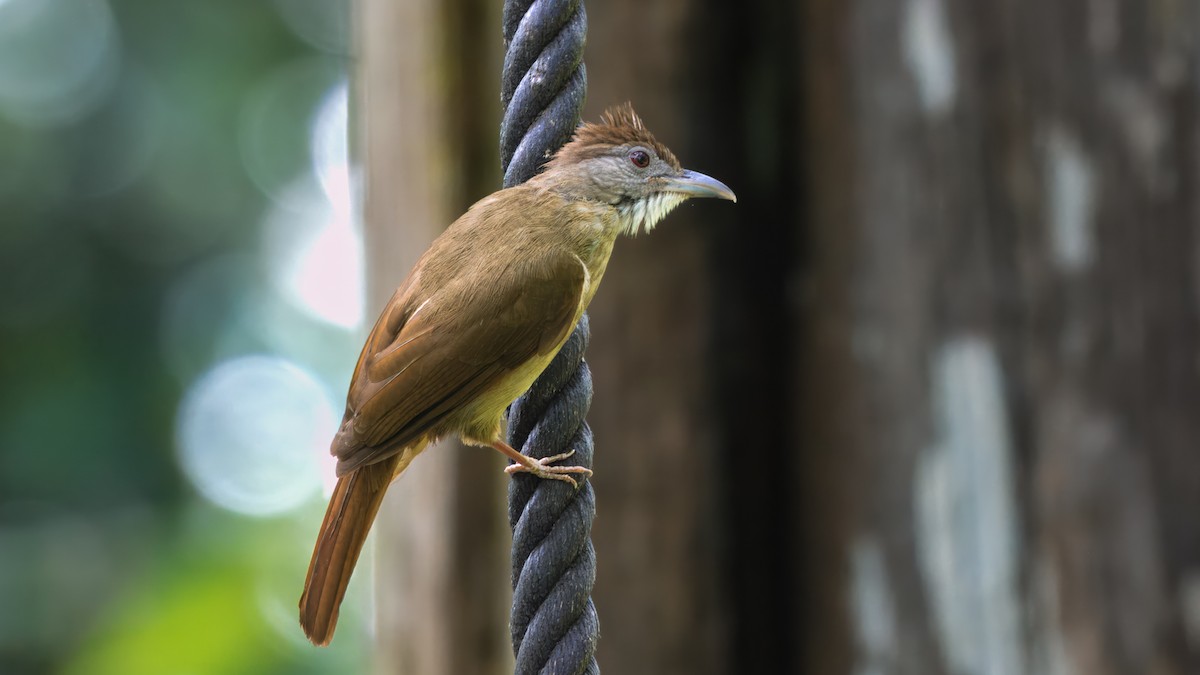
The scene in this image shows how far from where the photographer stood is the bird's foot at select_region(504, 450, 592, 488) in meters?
2.20

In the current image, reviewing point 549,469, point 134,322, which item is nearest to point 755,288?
point 549,469

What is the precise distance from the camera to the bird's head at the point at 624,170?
3215 mm

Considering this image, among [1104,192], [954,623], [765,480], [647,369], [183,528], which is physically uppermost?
[1104,192]

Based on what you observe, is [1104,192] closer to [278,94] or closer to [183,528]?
[183,528]

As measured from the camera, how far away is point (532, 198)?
3.06m

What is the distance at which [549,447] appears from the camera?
221 cm

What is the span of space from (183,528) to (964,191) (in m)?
5.93

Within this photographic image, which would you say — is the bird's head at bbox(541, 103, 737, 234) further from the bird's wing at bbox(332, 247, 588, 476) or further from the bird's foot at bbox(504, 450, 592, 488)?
the bird's foot at bbox(504, 450, 592, 488)

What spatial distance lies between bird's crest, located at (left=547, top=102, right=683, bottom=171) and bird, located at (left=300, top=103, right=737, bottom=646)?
238 millimetres

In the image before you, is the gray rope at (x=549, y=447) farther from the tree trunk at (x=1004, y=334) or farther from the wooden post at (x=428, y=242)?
the tree trunk at (x=1004, y=334)

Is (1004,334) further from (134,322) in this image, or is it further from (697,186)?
(134,322)

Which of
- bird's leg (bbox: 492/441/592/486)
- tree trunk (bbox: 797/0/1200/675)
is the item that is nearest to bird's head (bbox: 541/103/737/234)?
tree trunk (bbox: 797/0/1200/675)

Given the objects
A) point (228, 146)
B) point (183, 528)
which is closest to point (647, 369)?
point (183, 528)

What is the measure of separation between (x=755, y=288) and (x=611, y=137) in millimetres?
540
